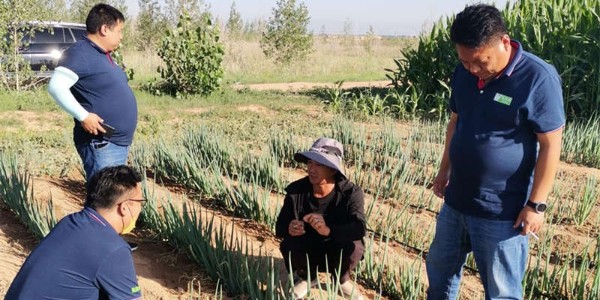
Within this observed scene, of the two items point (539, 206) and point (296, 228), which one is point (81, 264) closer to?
point (296, 228)

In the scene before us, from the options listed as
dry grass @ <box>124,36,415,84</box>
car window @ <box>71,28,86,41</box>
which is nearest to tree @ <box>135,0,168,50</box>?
dry grass @ <box>124,36,415,84</box>

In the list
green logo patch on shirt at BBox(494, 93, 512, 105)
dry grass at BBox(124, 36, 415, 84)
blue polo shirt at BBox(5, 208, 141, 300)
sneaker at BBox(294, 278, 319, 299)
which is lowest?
dry grass at BBox(124, 36, 415, 84)

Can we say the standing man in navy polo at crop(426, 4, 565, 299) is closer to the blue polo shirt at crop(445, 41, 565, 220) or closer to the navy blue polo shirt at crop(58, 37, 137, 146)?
the blue polo shirt at crop(445, 41, 565, 220)

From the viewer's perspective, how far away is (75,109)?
3188 mm

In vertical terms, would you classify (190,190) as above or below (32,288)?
below

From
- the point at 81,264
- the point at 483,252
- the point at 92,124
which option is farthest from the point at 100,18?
the point at 483,252

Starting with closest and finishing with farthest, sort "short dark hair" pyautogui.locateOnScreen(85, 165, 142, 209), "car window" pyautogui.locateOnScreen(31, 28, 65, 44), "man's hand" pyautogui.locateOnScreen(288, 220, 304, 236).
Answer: "short dark hair" pyautogui.locateOnScreen(85, 165, 142, 209) → "man's hand" pyautogui.locateOnScreen(288, 220, 304, 236) → "car window" pyautogui.locateOnScreen(31, 28, 65, 44)

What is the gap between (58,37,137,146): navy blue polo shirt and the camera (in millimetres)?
3258

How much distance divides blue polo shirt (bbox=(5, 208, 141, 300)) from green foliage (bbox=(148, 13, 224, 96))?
8884mm

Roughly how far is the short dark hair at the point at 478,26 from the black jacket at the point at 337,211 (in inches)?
44.2

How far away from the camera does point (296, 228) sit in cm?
304

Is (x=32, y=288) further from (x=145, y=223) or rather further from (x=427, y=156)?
(x=427, y=156)

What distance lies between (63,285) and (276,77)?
14198 mm

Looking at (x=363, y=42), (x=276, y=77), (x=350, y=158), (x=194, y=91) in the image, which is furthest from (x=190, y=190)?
(x=363, y=42)
